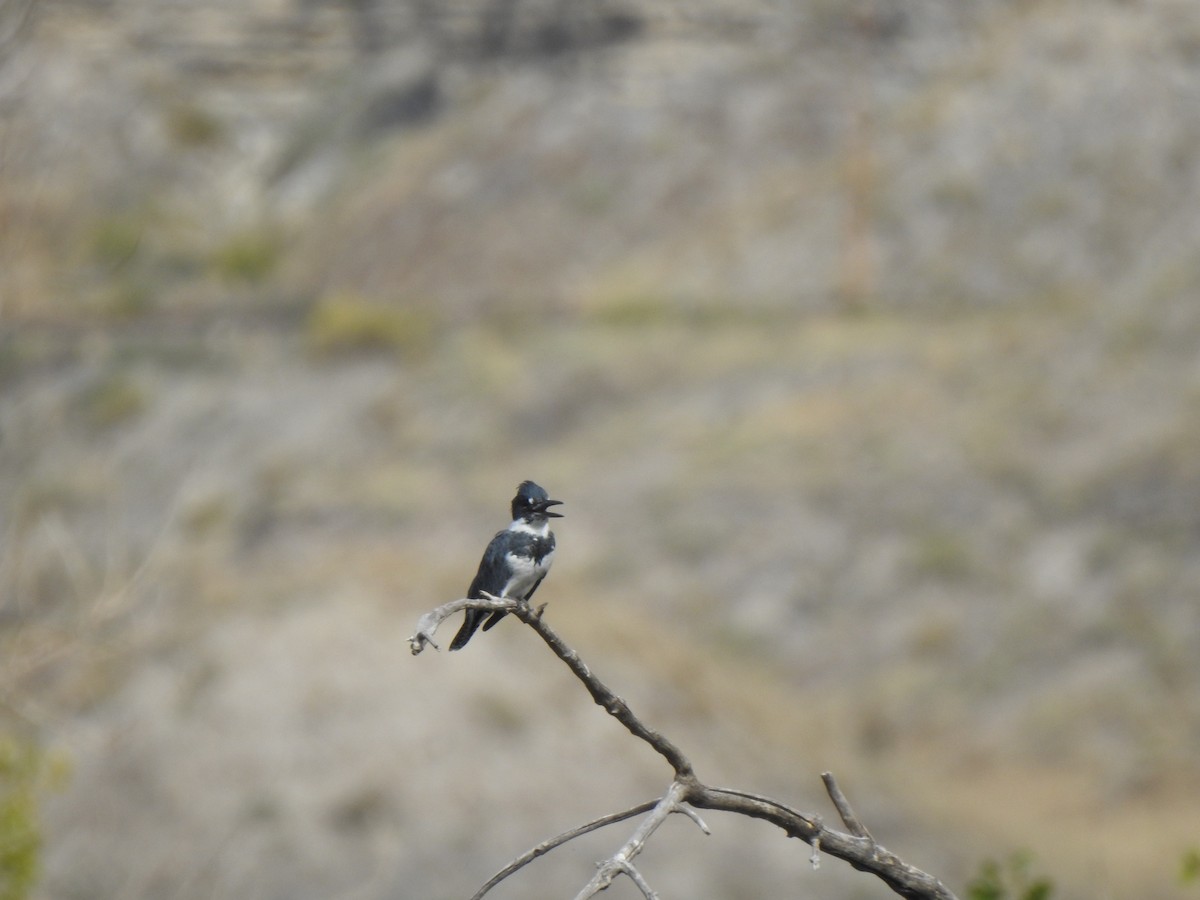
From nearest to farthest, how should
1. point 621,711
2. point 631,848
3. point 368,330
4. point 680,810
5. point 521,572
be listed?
point 631,848
point 680,810
point 621,711
point 521,572
point 368,330

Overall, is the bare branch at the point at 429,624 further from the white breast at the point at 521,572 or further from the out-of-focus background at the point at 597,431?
the out-of-focus background at the point at 597,431

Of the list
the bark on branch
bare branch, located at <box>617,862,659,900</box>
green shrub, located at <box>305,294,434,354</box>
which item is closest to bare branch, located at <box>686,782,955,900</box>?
the bark on branch

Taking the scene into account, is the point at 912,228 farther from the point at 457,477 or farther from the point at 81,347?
the point at 81,347

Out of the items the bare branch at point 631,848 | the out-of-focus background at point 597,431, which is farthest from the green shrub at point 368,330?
the bare branch at point 631,848

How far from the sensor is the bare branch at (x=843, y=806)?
4797 millimetres

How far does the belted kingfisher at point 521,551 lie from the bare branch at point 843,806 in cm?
238

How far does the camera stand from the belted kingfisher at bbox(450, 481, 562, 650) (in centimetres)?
722

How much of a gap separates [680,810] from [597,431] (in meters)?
40.0

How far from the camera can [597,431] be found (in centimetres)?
4447

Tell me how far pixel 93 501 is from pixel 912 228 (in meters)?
25.4

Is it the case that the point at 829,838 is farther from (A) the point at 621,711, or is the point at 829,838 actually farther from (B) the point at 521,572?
(B) the point at 521,572

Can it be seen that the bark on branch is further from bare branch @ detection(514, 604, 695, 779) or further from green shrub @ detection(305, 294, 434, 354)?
green shrub @ detection(305, 294, 434, 354)

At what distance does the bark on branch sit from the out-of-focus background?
460 centimetres

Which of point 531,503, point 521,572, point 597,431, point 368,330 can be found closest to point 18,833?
point 521,572
